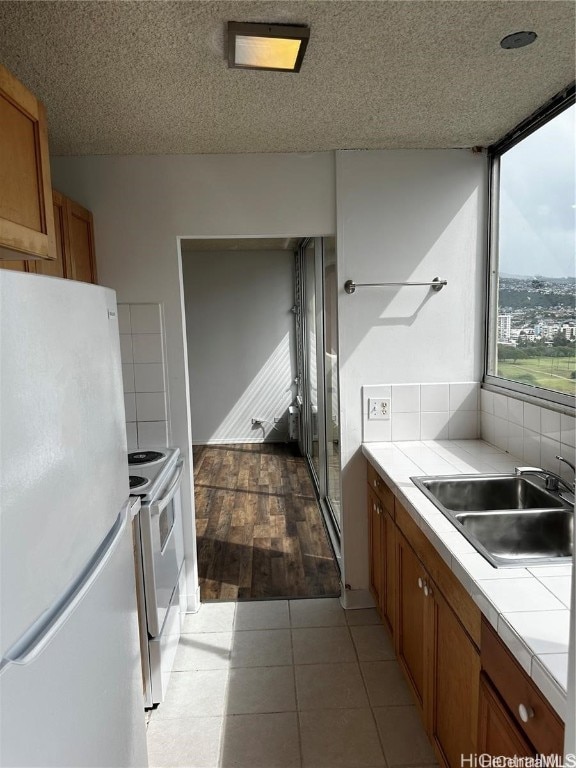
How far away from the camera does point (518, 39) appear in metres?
1.65

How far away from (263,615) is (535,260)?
7.11 ft

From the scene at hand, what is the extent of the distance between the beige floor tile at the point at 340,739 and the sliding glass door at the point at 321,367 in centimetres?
133

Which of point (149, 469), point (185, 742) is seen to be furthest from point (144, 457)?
point (185, 742)

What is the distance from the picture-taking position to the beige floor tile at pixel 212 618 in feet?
8.95

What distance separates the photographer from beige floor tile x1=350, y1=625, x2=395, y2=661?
8.07 ft

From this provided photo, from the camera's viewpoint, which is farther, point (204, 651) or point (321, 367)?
point (321, 367)

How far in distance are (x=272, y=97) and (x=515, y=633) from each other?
75.5 inches

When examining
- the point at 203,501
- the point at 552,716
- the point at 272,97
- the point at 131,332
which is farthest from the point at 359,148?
the point at 203,501

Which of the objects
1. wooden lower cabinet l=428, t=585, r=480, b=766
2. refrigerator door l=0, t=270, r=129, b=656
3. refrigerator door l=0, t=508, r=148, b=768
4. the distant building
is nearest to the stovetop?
refrigerator door l=0, t=508, r=148, b=768

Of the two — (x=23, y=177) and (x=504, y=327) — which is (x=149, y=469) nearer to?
(x=23, y=177)

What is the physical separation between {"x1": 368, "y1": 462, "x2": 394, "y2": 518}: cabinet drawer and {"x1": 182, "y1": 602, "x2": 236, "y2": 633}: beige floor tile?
1013mm

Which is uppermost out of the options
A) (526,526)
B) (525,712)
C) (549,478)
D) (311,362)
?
(311,362)

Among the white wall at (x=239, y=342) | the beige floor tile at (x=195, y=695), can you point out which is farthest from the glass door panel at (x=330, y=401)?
the white wall at (x=239, y=342)

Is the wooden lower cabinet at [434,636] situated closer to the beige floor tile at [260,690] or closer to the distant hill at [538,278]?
the beige floor tile at [260,690]
